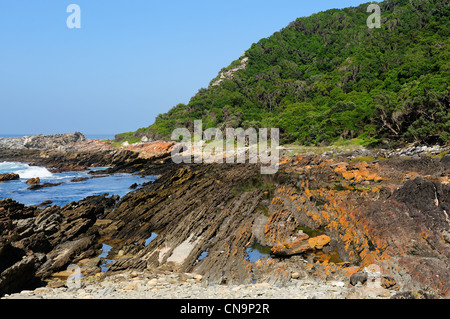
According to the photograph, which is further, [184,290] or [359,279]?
[184,290]

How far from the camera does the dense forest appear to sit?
156 ft

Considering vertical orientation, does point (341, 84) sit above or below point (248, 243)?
above

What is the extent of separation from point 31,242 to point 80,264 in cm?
335

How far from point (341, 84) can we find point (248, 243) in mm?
89005

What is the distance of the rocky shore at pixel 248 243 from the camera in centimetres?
1142

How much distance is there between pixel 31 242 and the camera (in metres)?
16.4

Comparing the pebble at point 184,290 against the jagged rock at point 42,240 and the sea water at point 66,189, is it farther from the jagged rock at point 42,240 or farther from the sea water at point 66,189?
the sea water at point 66,189

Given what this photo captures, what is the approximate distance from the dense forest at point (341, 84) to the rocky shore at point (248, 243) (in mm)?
22715

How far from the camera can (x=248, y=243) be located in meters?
17.3

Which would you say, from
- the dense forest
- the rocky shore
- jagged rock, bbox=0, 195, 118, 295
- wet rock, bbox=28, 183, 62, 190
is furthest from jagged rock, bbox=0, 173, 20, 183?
the dense forest

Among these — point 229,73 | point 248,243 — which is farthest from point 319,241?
point 229,73

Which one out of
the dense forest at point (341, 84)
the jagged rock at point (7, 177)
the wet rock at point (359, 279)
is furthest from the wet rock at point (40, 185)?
the dense forest at point (341, 84)

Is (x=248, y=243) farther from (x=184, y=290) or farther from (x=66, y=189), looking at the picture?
(x=66, y=189)
